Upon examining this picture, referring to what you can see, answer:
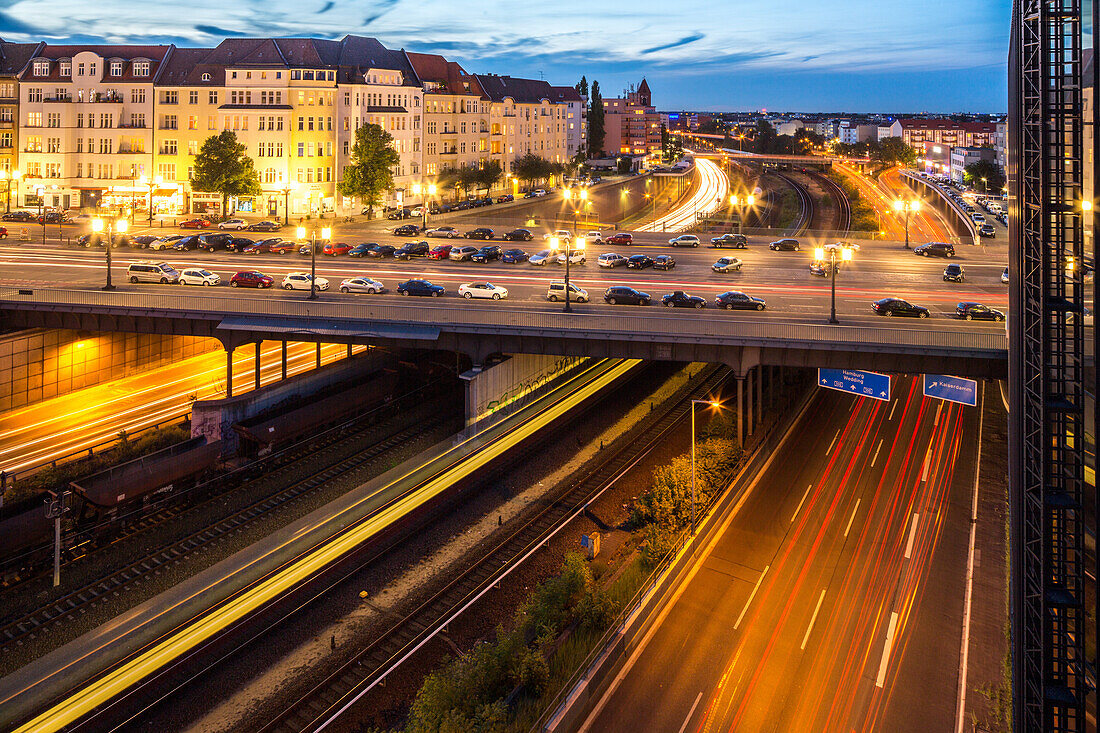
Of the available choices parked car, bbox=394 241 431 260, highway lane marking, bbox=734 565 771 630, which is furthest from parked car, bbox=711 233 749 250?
highway lane marking, bbox=734 565 771 630

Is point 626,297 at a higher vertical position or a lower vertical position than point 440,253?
lower

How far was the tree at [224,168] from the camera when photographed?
78.2 meters

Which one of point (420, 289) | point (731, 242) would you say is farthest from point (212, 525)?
point (731, 242)

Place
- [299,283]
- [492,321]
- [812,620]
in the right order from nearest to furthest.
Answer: [812,620] < [492,321] < [299,283]

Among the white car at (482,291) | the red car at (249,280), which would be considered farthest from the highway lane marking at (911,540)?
the red car at (249,280)

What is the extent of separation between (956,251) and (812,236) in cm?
1238

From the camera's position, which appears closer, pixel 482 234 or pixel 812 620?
pixel 812 620

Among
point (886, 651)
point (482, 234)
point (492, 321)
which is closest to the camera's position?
point (886, 651)

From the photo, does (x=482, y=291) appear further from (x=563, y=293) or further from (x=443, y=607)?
(x=443, y=607)

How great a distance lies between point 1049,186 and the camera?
16.3 meters

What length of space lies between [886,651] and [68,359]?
42.7 metres

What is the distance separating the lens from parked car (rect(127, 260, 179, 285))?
4941 cm

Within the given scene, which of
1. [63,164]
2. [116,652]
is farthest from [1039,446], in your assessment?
[63,164]

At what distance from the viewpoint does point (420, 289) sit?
152 ft
